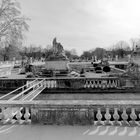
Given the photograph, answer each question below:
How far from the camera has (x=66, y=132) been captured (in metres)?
3.33

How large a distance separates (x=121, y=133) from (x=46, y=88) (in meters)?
→ 7.15

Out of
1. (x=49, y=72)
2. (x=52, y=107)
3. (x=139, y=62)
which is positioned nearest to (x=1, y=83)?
(x=49, y=72)

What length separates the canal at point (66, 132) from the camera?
3125mm

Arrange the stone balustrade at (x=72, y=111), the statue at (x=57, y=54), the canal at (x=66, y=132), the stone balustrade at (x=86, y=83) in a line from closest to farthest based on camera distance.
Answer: the canal at (x=66, y=132) → the stone balustrade at (x=72, y=111) → the stone balustrade at (x=86, y=83) → the statue at (x=57, y=54)

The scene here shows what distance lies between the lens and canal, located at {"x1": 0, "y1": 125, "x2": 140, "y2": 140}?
3.12m

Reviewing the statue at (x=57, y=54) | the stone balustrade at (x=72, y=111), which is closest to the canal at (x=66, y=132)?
the stone balustrade at (x=72, y=111)

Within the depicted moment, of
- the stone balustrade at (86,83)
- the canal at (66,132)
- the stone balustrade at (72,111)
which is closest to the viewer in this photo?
the canal at (66,132)

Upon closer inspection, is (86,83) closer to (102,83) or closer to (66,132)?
(102,83)

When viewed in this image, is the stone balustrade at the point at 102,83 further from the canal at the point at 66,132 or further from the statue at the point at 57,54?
the statue at the point at 57,54

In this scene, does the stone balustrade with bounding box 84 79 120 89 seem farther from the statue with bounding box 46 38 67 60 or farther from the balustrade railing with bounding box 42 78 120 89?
the statue with bounding box 46 38 67 60

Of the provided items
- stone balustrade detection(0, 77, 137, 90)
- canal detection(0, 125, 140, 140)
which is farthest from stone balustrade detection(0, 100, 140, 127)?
stone balustrade detection(0, 77, 137, 90)

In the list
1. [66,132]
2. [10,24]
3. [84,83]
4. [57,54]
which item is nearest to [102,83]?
[84,83]

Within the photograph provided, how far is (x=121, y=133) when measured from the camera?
3.23m

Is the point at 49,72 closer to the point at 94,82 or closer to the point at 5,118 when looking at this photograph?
the point at 94,82
